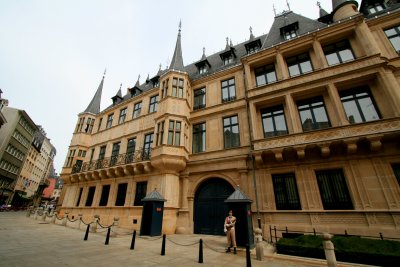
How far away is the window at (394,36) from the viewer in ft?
38.3

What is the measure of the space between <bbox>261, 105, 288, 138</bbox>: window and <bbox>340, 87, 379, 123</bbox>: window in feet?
11.7

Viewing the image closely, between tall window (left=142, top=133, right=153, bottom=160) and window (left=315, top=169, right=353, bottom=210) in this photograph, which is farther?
tall window (left=142, top=133, right=153, bottom=160)

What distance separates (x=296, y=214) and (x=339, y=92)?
8149 millimetres

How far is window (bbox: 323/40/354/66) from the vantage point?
1236cm

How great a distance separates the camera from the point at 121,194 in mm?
17047

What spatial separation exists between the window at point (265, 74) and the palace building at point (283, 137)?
0.08 metres

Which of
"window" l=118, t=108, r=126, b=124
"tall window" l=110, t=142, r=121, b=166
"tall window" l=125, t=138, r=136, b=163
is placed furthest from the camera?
"window" l=118, t=108, r=126, b=124

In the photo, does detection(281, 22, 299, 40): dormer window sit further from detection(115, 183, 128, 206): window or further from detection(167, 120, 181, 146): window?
detection(115, 183, 128, 206): window

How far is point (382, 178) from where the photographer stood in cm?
916

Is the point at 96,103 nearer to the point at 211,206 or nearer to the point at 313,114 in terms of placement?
the point at 211,206

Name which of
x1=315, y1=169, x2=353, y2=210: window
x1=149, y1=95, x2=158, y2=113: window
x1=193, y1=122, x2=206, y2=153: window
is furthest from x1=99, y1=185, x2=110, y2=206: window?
x1=315, y1=169, x2=353, y2=210: window

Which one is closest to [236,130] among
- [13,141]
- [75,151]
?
[75,151]

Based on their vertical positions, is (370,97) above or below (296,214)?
above

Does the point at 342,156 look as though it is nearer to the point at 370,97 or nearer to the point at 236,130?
the point at 370,97
